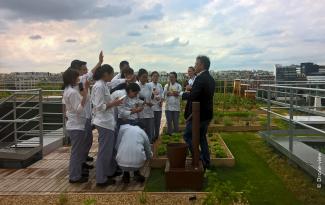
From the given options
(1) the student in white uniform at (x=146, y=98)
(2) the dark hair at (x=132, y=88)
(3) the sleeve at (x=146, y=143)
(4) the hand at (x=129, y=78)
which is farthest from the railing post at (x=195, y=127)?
(1) the student in white uniform at (x=146, y=98)

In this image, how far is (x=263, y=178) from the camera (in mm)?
6816

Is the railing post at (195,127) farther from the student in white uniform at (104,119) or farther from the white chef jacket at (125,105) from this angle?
the white chef jacket at (125,105)

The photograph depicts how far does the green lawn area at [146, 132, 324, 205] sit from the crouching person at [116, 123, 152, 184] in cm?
36

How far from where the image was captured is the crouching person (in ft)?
20.7

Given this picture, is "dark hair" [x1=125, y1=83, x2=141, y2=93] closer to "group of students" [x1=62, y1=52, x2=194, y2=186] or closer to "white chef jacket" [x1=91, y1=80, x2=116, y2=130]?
"group of students" [x1=62, y1=52, x2=194, y2=186]

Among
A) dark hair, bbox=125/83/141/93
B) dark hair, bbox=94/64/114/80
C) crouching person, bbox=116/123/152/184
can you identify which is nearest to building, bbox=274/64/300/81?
dark hair, bbox=125/83/141/93

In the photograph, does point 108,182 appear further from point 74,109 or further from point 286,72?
point 286,72

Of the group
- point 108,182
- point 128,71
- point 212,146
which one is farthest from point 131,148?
point 212,146

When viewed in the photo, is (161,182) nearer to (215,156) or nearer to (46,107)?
(215,156)

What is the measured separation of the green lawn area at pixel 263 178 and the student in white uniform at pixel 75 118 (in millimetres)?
1099

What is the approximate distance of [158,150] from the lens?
820 centimetres

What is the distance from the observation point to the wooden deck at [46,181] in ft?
20.3

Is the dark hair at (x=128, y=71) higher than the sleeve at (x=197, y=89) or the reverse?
higher

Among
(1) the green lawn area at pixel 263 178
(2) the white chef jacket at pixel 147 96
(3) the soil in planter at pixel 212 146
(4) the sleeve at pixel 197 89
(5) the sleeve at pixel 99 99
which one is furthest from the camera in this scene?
(2) the white chef jacket at pixel 147 96
